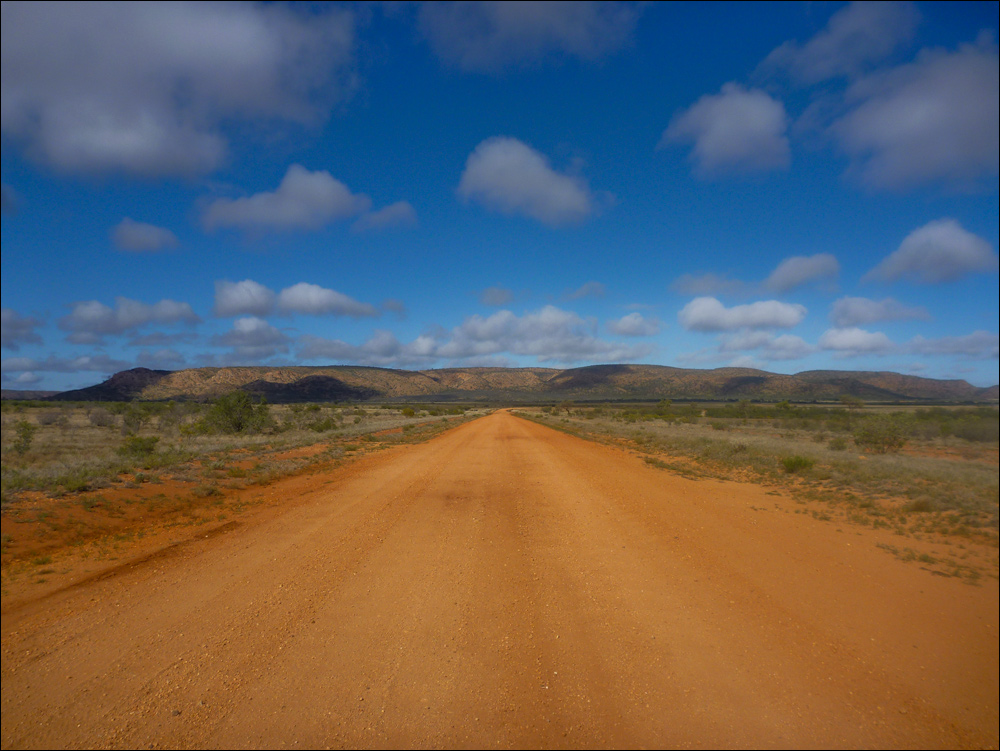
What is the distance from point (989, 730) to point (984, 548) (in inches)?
42.0

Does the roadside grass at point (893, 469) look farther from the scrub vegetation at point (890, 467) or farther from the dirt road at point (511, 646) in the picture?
the dirt road at point (511, 646)

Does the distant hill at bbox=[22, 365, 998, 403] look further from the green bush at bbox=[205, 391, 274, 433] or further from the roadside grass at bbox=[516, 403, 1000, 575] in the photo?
the roadside grass at bbox=[516, 403, 1000, 575]

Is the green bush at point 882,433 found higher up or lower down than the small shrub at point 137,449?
higher up

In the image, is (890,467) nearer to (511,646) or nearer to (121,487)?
(511,646)

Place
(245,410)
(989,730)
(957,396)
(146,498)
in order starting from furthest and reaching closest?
(245,410) < (146,498) < (957,396) < (989,730)

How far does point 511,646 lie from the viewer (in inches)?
176

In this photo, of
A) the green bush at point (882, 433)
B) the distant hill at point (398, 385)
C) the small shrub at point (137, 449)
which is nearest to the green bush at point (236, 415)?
the small shrub at point (137, 449)

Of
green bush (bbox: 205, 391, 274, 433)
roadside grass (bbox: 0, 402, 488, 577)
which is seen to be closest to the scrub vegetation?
roadside grass (bbox: 0, 402, 488, 577)

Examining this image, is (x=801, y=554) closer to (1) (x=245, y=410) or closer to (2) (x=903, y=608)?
(2) (x=903, y=608)

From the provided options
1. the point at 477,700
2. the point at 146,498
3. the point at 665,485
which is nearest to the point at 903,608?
the point at 477,700

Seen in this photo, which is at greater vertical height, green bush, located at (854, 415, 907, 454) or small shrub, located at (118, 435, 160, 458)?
green bush, located at (854, 415, 907, 454)

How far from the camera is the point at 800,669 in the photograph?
12.8 ft

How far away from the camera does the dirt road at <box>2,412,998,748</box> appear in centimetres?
322

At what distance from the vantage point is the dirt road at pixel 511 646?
10.6 ft
